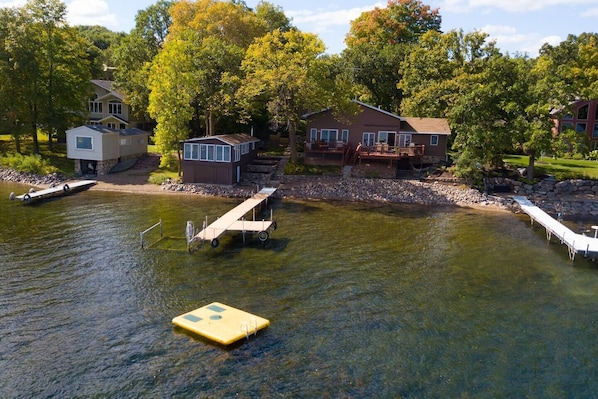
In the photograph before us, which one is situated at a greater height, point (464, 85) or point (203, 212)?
point (464, 85)

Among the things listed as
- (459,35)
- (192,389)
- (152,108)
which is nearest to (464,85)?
(459,35)

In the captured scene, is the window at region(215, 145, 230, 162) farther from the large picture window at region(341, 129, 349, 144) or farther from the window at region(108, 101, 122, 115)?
the window at region(108, 101, 122, 115)

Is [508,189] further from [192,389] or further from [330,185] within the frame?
[192,389]

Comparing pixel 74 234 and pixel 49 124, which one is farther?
pixel 49 124

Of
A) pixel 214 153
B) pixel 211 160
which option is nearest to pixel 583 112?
pixel 214 153

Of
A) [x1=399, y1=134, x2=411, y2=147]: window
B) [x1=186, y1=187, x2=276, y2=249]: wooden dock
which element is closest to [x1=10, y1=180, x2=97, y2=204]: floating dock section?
[x1=186, y1=187, x2=276, y2=249]: wooden dock

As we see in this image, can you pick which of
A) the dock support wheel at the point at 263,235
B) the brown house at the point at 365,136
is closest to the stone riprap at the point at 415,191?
the brown house at the point at 365,136

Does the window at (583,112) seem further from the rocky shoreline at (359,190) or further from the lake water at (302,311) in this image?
the lake water at (302,311)
